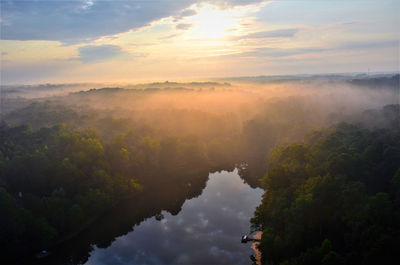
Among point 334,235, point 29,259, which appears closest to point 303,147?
point 334,235

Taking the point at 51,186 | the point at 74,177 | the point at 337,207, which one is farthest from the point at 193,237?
the point at 51,186

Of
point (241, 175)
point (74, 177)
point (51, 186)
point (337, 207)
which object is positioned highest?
point (337, 207)

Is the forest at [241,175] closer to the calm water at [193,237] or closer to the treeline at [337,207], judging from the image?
the treeline at [337,207]

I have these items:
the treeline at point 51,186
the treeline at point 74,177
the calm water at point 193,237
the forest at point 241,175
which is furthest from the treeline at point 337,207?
the treeline at point 51,186

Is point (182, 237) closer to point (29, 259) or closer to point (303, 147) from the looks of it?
point (29, 259)

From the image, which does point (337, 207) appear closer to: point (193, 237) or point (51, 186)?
point (193, 237)

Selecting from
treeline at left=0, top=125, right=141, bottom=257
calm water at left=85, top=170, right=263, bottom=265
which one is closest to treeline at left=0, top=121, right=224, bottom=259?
treeline at left=0, top=125, right=141, bottom=257

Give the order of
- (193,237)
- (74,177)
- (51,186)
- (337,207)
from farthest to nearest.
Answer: (74,177) < (51,186) < (193,237) < (337,207)
